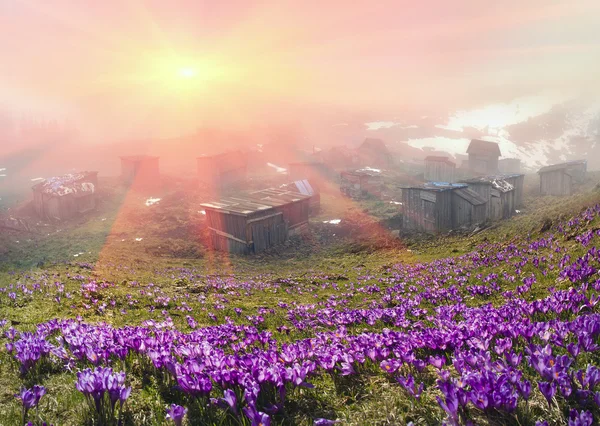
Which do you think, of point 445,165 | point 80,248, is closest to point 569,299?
point 80,248

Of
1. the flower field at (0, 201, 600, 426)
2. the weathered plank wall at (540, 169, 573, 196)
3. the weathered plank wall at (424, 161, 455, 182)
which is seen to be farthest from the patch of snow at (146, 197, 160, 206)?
the weathered plank wall at (540, 169, 573, 196)

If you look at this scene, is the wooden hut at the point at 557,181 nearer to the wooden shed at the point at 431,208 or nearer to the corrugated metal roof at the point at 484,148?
the corrugated metal roof at the point at 484,148

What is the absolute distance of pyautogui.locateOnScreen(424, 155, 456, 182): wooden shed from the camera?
71.9 m

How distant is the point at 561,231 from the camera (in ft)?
54.0

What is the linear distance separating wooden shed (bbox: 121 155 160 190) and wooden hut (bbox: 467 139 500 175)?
6144 cm

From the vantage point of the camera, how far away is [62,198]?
44.5 m

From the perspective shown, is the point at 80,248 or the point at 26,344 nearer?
the point at 26,344

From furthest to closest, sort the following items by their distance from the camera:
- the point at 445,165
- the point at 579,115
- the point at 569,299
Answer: the point at 579,115 < the point at 445,165 < the point at 569,299

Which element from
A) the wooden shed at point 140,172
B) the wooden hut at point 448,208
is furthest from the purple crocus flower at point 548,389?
the wooden shed at point 140,172

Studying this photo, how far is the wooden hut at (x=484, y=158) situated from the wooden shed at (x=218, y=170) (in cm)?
4800

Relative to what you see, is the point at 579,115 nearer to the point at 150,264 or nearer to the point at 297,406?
the point at 150,264

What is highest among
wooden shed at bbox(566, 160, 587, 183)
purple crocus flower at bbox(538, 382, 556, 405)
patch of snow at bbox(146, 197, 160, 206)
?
purple crocus flower at bbox(538, 382, 556, 405)

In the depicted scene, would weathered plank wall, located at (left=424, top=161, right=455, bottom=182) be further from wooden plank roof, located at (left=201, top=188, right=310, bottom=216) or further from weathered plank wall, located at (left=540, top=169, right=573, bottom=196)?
wooden plank roof, located at (left=201, top=188, right=310, bottom=216)

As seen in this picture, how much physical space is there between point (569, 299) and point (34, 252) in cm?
3462
